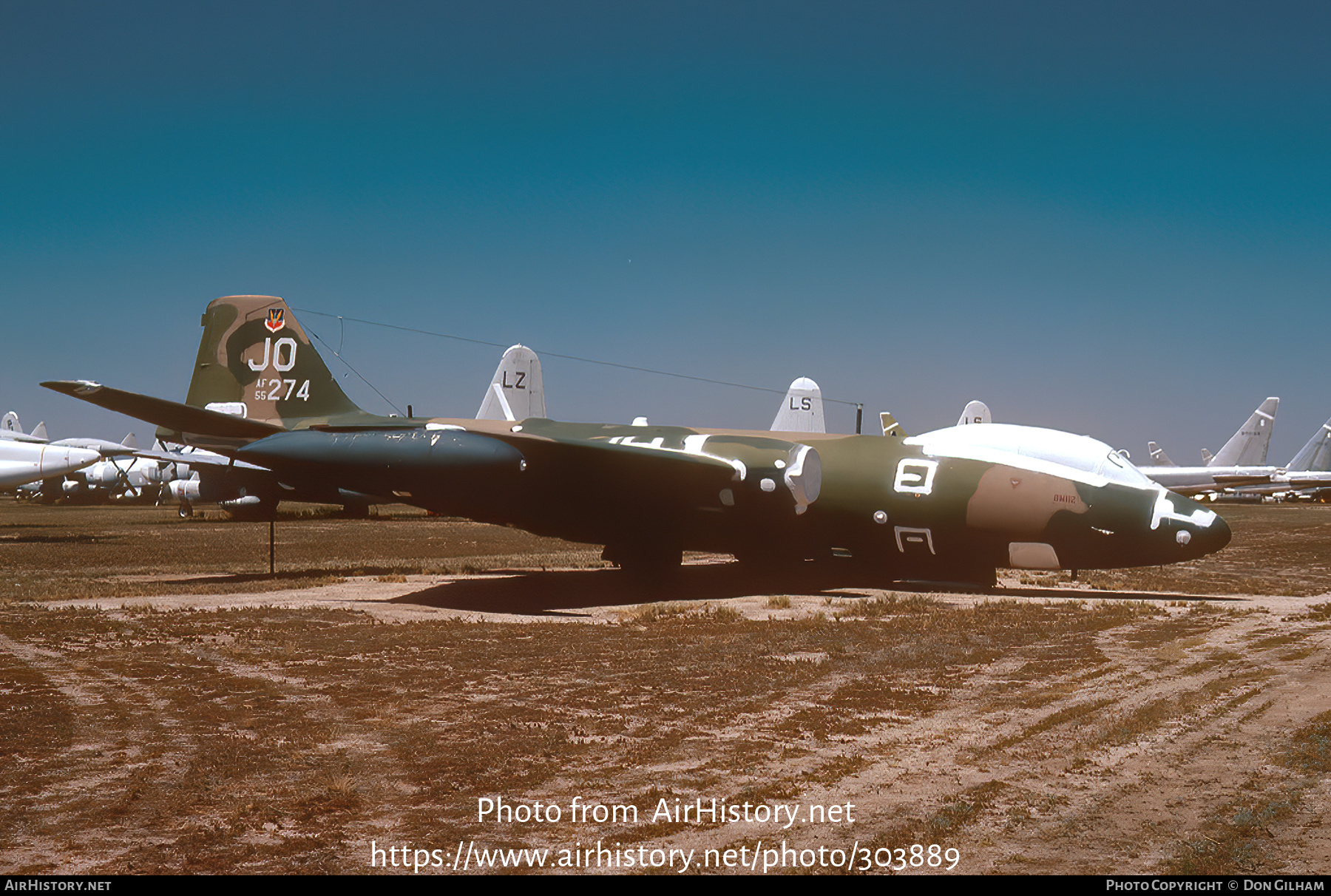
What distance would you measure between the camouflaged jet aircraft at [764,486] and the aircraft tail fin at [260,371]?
1549 mm

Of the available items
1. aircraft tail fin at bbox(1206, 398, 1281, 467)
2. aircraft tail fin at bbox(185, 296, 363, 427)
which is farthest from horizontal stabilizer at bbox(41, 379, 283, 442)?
aircraft tail fin at bbox(1206, 398, 1281, 467)

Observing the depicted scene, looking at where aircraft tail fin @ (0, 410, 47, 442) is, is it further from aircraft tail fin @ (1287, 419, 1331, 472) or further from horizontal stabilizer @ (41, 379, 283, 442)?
aircraft tail fin @ (1287, 419, 1331, 472)

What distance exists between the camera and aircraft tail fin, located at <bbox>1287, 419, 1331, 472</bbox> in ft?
205

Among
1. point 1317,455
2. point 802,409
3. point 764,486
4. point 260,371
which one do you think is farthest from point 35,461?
point 1317,455

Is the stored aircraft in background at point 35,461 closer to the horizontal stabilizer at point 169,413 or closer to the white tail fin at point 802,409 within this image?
the horizontal stabilizer at point 169,413

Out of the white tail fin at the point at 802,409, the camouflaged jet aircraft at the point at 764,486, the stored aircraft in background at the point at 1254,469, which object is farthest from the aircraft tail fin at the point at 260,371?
the stored aircraft in background at the point at 1254,469

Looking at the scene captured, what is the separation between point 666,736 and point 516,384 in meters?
25.7

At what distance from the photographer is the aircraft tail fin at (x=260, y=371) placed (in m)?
19.7

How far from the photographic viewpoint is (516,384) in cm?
3173

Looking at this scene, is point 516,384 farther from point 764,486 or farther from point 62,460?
point 62,460

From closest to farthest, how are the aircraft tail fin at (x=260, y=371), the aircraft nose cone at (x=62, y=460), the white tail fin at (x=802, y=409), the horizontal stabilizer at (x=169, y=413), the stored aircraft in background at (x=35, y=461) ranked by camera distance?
the horizontal stabilizer at (x=169, y=413) → the aircraft tail fin at (x=260, y=371) → the white tail fin at (x=802, y=409) → the stored aircraft in background at (x=35, y=461) → the aircraft nose cone at (x=62, y=460)
